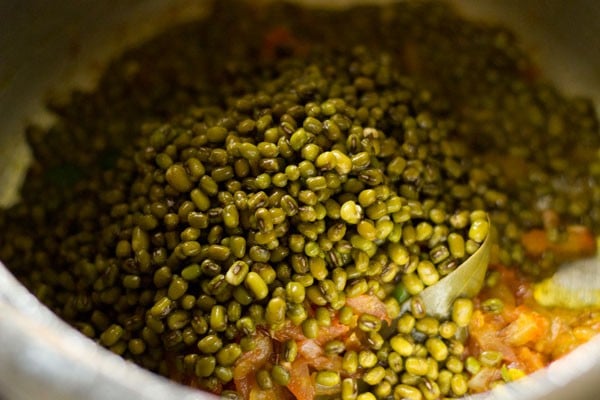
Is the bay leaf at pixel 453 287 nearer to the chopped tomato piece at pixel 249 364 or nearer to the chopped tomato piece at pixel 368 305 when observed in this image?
the chopped tomato piece at pixel 368 305

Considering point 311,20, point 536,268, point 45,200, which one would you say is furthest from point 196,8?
point 536,268

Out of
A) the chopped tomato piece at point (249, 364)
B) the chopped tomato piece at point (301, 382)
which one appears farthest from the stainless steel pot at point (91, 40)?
the chopped tomato piece at point (301, 382)

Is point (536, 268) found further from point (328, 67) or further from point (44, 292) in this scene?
point (44, 292)

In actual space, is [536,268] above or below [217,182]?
below

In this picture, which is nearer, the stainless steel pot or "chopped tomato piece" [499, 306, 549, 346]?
"chopped tomato piece" [499, 306, 549, 346]

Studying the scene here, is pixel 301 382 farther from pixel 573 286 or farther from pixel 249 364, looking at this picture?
pixel 573 286

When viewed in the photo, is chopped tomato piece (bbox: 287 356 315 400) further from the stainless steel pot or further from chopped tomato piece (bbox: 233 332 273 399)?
the stainless steel pot

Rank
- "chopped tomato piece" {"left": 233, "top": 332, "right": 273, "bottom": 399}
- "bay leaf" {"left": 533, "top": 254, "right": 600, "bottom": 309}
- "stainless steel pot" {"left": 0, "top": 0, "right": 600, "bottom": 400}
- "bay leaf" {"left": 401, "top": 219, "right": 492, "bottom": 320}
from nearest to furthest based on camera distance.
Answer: "chopped tomato piece" {"left": 233, "top": 332, "right": 273, "bottom": 399} < "bay leaf" {"left": 401, "top": 219, "right": 492, "bottom": 320} < "bay leaf" {"left": 533, "top": 254, "right": 600, "bottom": 309} < "stainless steel pot" {"left": 0, "top": 0, "right": 600, "bottom": 400}

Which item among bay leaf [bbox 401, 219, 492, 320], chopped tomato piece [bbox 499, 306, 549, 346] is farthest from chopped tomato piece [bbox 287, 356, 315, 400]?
chopped tomato piece [bbox 499, 306, 549, 346]
